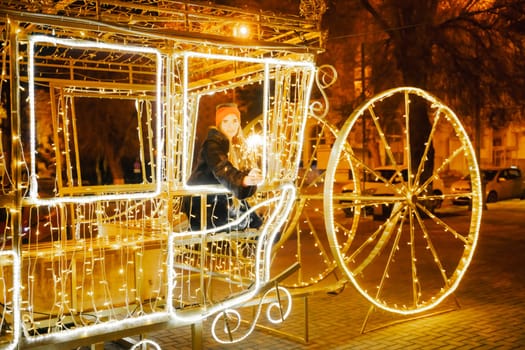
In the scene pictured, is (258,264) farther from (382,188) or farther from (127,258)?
(382,188)

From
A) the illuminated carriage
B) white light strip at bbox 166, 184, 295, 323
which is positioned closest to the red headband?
the illuminated carriage

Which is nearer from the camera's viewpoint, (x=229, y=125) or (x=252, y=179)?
(x=252, y=179)

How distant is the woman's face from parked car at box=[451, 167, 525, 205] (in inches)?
759

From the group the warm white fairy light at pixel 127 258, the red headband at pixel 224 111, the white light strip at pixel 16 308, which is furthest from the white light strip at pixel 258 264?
the white light strip at pixel 16 308

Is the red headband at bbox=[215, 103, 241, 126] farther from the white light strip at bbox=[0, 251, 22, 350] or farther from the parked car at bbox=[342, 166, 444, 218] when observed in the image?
the parked car at bbox=[342, 166, 444, 218]

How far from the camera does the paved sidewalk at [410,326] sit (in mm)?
6030

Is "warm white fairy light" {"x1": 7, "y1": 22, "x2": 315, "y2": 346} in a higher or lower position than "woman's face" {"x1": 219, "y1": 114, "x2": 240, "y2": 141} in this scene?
lower

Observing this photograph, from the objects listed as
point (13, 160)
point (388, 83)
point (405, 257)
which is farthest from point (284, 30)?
point (388, 83)

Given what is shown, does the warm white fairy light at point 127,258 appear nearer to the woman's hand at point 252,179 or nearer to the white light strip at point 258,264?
the white light strip at point 258,264

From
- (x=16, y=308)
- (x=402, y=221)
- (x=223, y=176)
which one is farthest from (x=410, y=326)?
(x=16, y=308)

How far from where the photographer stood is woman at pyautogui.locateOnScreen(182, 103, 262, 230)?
5.20 m

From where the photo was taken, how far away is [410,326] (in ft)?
21.7

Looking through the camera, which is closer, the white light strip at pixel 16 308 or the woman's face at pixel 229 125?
the white light strip at pixel 16 308

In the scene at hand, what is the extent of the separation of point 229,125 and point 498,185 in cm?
2169
